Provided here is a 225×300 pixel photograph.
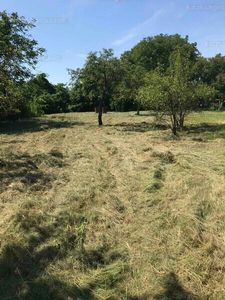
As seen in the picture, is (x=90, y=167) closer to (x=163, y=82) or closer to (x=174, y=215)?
(x=174, y=215)

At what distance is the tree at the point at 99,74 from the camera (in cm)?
1362

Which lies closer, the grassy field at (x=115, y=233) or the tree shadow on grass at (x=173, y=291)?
the tree shadow on grass at (x=173, y=291)

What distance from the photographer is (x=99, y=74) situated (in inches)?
549

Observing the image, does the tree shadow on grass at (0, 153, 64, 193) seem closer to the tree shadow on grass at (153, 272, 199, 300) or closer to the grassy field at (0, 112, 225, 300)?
the grassy field at (0, 112, 225, 300)

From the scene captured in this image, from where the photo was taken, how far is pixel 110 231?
119 inches

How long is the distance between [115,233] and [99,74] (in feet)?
41.5

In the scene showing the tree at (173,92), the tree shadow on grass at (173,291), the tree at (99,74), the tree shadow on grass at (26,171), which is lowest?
the tree shadow on grass at (173,291)

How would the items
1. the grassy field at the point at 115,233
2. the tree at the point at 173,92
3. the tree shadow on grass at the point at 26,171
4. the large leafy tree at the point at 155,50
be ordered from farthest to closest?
the large leafy tree at the point at 155,50
the tree at the point at 173,92
the tree shadow on grass at the point at 26,171
the grassy field at the point at 115,233

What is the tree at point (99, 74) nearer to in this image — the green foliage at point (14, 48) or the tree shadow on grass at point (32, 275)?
the green foliage at point (14, 48)

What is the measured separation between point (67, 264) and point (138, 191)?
209cm

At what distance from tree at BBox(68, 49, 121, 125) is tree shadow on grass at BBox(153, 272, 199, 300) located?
43.7 feet

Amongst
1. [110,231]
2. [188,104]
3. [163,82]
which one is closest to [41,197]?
[110,231]

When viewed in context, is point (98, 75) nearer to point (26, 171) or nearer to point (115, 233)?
point (26, 171)

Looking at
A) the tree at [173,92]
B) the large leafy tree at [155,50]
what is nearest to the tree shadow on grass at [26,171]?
the tree at [173,92]
